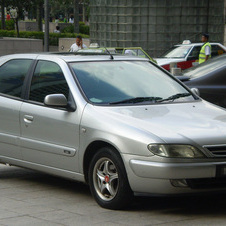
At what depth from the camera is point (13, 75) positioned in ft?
27.4

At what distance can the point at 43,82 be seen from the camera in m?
7.86

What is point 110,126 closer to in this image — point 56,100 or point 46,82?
point 56,100

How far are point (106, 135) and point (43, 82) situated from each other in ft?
4.97

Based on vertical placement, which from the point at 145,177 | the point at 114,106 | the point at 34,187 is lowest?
the point at 34,187

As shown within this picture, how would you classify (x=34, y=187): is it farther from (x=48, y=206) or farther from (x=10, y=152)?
(x=48, y=206)

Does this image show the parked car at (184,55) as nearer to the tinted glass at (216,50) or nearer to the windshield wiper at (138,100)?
the tinted glass at (216,50)

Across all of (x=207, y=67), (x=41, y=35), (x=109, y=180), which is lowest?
(x=41, y=35)

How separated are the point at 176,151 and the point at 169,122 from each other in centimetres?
44

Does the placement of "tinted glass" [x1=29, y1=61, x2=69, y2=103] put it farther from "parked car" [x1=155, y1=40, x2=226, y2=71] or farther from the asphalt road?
"parked car" [x1=155, y1=40, x2=226, y2=71]

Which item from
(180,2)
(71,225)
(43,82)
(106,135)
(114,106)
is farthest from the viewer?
(180,2)

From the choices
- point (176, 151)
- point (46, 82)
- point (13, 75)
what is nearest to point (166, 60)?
point (13, 75)

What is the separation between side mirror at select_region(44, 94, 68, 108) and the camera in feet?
23.5

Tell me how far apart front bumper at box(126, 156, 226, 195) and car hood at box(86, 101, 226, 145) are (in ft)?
0.68

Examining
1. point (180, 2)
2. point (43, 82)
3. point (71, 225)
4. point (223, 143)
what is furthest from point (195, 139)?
point (180, 2)
